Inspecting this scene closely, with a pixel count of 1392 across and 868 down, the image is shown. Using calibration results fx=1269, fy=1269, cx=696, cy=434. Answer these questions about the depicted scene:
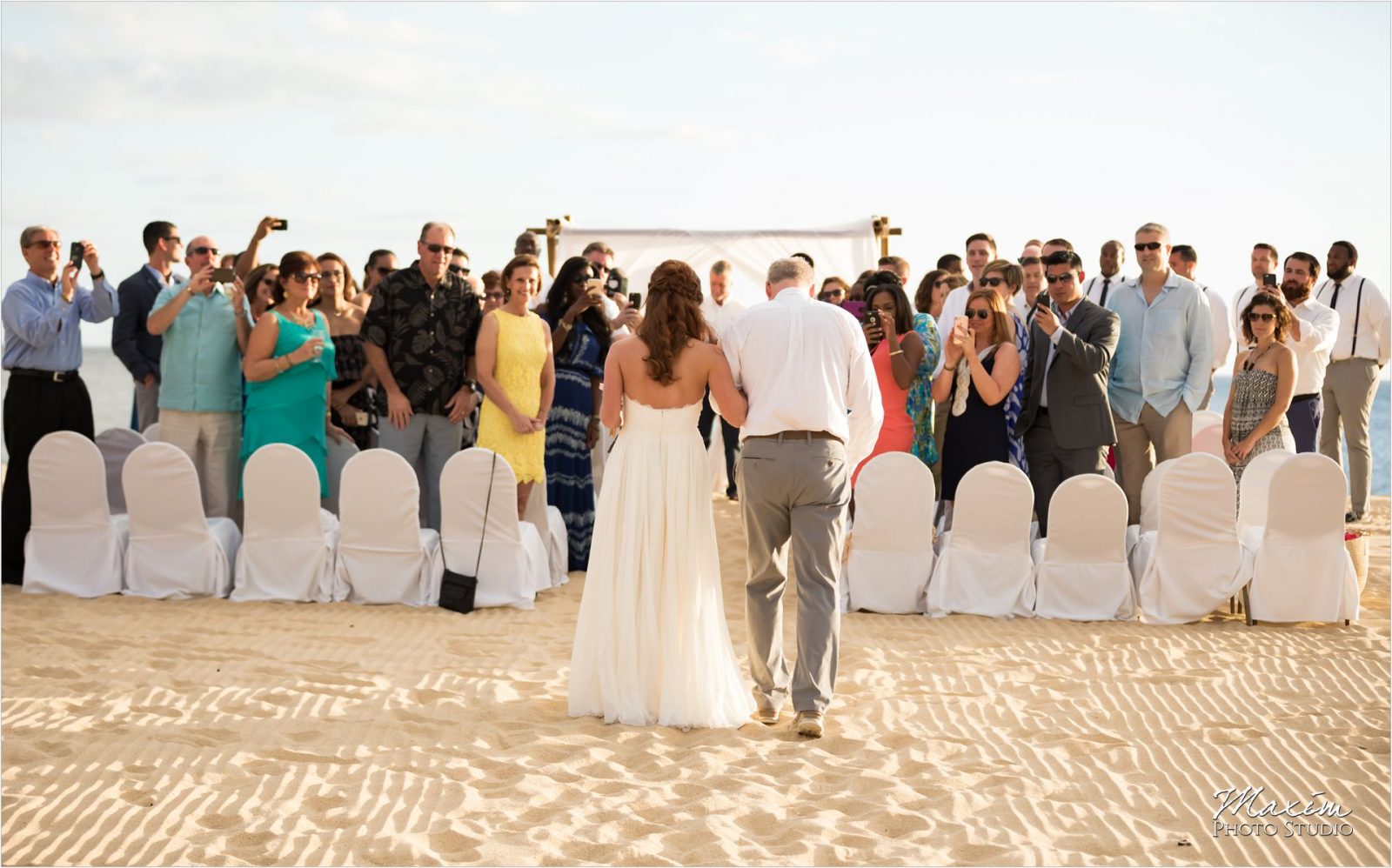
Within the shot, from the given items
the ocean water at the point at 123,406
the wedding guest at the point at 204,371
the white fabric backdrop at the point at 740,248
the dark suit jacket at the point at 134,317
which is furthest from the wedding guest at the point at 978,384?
the ocean water at the point at 123,406

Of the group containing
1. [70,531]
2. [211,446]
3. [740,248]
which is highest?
[740,248]

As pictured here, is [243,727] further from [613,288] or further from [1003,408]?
[613,288]

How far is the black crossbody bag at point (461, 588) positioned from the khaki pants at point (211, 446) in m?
1.77

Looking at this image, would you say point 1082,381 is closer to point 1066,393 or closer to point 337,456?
point 1066,393

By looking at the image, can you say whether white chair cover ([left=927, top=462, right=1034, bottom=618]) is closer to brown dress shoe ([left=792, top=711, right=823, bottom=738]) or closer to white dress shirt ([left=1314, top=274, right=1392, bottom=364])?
brown dress shoe ([left=792, top=711, right=823, bottom=738])

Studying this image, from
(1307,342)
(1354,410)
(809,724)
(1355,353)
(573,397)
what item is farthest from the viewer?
(1354,410)

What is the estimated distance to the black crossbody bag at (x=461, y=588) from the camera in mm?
7324

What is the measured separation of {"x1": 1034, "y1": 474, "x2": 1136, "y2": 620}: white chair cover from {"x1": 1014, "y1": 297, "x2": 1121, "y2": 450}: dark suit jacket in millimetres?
631

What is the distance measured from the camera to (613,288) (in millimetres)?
9977

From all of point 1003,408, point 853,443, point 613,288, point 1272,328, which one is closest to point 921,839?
point 853,443

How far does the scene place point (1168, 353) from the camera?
27.4ft

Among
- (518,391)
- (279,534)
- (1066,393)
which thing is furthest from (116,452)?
(1066,393)

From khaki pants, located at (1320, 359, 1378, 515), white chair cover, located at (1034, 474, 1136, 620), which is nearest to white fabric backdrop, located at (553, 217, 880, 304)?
khaki pants, located at (1320, 359, 1378, 515)

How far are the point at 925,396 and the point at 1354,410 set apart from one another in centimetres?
492
